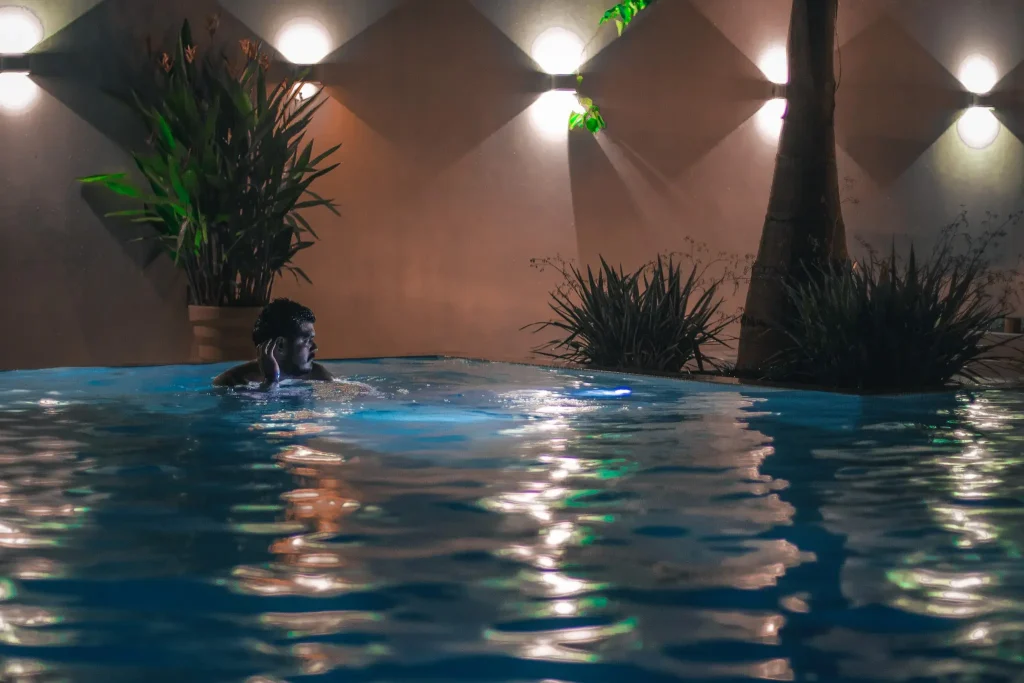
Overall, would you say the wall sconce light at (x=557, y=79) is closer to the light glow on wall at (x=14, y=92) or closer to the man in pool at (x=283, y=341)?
the light glow on wall at (x=14, y=92)

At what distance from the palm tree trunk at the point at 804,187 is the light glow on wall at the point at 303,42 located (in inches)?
132

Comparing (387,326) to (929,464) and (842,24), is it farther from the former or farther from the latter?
(929,464)

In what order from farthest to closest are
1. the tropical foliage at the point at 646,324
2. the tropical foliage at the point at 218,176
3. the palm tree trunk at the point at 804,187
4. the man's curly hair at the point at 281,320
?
the tropical foliage at the point at 218,176
the tropical foliage at the point at 646,324
the palm tree trunk at the point at 804,187
the man's curly hair at the point at 281,320

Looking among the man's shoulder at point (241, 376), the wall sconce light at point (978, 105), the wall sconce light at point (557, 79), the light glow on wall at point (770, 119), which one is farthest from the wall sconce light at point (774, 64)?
the man's shoulder at point (241, 376)

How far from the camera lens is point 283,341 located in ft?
20.4

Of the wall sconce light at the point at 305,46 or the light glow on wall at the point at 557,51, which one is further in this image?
the light glow on wall at the point at 557,51

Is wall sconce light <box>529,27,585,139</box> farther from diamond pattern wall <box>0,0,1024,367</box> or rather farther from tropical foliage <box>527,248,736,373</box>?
tropical foliage <box>527,248,736,373</box>

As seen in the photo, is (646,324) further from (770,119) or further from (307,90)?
(770,119)

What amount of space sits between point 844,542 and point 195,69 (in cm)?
651

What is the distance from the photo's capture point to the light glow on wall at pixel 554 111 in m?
9.68

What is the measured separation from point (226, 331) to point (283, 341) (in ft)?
6.51

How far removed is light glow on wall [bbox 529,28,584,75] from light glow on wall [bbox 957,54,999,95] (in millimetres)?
3479

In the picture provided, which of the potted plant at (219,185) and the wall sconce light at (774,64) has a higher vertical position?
the wall sconce light at (774,64)

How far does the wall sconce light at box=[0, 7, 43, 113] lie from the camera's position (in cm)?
826
